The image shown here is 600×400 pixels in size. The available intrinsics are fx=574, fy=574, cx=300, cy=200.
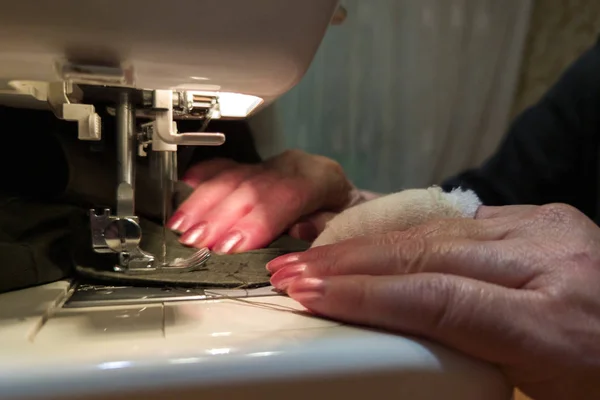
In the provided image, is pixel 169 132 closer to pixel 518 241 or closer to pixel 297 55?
pixel 297 55

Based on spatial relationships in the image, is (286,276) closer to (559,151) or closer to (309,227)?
(309,227)

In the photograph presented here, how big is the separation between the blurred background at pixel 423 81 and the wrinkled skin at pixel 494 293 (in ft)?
2.58

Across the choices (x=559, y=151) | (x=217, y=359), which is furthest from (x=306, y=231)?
(x=559, y=151)

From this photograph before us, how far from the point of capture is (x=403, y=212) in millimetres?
478

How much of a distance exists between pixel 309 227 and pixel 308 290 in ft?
0.81

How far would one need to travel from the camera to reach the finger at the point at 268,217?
56 cm

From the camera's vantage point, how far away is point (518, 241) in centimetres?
40

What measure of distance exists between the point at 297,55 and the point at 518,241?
20cm

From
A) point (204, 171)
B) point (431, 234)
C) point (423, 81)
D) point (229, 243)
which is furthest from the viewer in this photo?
point (423, 81)

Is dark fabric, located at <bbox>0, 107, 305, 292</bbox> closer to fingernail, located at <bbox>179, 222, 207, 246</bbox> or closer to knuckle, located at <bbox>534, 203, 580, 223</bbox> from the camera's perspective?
fingernail, located at <bbox>179, 222, 207, 246</bbox>

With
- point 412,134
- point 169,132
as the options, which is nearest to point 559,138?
point 412,134

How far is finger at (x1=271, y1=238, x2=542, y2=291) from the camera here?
379 millimetres

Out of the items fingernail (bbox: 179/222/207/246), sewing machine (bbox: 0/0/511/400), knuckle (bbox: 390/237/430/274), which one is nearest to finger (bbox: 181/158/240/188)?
fingernail (bbox: 179/222/207/246)

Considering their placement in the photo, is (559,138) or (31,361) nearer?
(31,361)
